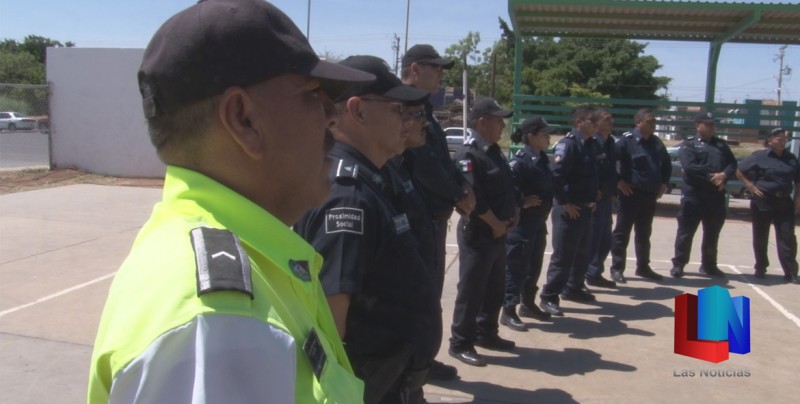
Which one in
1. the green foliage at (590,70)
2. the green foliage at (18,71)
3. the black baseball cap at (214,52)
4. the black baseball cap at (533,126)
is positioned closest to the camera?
the black baseball cap at (214,52)

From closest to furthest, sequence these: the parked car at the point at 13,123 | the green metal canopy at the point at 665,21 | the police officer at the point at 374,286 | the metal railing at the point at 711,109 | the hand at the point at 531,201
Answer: the police officer at the point at 374,286
the hand at the point at 531,201
the green metal canopy at the point at 665,21
the metal railing at the point at 711,109
the parked car at the point at 13,123

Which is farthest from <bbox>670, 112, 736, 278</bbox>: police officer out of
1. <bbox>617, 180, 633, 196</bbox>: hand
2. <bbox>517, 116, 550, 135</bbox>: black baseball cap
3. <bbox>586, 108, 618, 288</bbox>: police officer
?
<bbox>517, 116, 550, 135</bbox>: black baseball cap

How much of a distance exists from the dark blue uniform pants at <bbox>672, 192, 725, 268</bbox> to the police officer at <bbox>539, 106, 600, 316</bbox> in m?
1.77

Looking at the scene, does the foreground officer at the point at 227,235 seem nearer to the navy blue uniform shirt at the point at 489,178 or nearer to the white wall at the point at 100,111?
the navy blue uniform shirt at the point at 489,178

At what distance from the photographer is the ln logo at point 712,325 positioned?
529 cm

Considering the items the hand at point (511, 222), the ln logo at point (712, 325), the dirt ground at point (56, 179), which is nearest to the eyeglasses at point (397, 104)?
the hand at point (511, 222)

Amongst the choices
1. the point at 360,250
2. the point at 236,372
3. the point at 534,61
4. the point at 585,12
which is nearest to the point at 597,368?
the point at 360,250

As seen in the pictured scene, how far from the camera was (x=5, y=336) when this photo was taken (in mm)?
4922

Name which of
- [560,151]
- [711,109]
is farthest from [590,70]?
[560,151]

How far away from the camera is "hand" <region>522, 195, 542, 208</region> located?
564 centimetres

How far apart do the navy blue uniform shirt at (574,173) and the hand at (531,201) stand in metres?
0.67

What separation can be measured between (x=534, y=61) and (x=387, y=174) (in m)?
44.8

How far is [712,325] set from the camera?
5.77 m

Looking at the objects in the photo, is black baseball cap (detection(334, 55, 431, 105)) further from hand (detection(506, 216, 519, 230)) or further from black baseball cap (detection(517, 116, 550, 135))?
black baseball cap (detection(517, 116, 550, 135))
